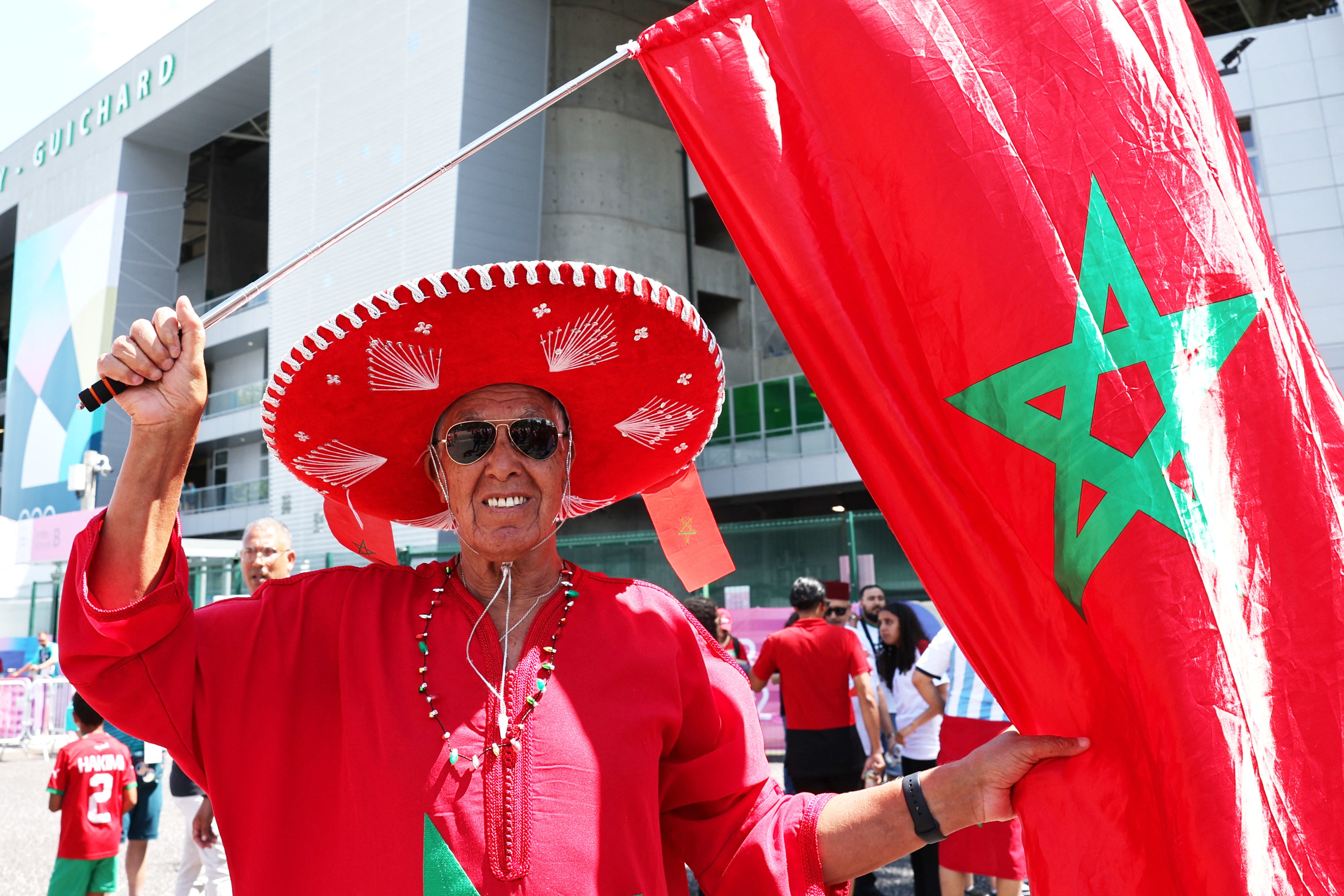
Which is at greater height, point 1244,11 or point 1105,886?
point 1244,11

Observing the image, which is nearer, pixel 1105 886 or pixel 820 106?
pixel 1105 886

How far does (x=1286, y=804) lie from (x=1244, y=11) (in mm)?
26570

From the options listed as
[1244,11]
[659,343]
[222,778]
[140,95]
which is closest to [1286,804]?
[659,343]

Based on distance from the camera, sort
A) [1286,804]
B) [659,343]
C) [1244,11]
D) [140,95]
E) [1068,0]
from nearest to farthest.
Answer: [1286,804] < [1068,0] < [659,343] < [1244,11] < [140,95]

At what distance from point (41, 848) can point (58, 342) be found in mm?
20992

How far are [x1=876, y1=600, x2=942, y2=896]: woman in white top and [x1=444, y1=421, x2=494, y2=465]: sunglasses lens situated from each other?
3662mm

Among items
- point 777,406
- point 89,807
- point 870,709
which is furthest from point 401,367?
point 777,406

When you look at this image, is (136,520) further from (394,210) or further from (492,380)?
(394,210)

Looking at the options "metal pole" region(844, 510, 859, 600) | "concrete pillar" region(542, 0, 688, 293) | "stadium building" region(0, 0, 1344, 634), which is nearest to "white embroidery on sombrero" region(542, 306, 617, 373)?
"metal pole" region(844, 510, 859, 600)

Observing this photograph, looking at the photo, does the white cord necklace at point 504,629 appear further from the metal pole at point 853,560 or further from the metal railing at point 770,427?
the metal railing at point 770,427

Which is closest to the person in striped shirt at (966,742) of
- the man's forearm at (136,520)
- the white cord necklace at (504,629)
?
the white cord necklace at (504,629)

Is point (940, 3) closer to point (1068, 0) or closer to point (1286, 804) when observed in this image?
point (1068, 0)

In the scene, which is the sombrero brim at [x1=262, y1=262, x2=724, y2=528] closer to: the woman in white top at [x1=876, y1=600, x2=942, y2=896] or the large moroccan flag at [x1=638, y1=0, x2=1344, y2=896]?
the large moroccan flag at [x1=638, y1=0, x2=1344, y2=896]

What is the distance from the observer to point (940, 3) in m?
1.82
